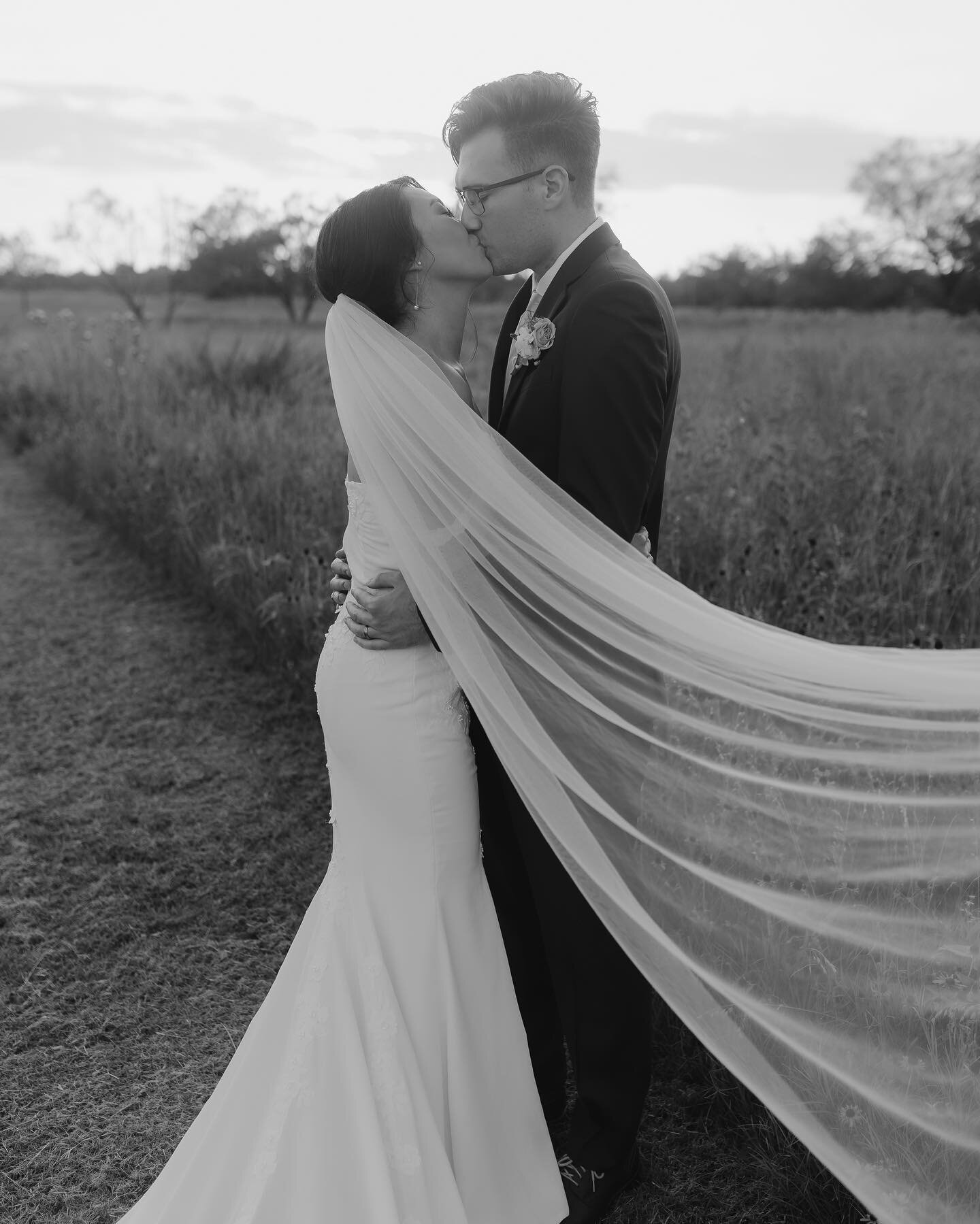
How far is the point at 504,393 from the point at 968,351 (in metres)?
15.4

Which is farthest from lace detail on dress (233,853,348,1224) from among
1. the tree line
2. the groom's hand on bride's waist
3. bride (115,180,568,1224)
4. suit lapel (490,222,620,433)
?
the tree line

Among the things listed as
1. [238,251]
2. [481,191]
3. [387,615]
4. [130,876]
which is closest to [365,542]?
[387,615]

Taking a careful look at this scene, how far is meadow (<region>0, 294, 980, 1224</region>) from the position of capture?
3.10m

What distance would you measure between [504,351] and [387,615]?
0.84 m

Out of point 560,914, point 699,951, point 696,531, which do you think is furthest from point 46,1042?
point 696,531

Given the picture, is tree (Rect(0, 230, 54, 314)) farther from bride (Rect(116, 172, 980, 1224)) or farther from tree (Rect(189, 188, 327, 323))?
bride (Rect(116, 172, 980, 1224))

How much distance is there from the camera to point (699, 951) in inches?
84.0

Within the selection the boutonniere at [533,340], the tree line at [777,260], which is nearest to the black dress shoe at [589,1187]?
the boutonniere at [533,340]

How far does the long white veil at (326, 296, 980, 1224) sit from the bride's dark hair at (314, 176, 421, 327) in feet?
0.24

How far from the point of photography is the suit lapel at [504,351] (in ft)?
9.20

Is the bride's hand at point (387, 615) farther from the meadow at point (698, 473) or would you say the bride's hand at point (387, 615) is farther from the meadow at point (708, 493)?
the meadow at point (698, 473)

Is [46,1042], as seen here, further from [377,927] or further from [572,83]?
[572,83]

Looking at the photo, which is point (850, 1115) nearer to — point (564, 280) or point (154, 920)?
point (564, 280)

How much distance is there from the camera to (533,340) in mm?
2498
